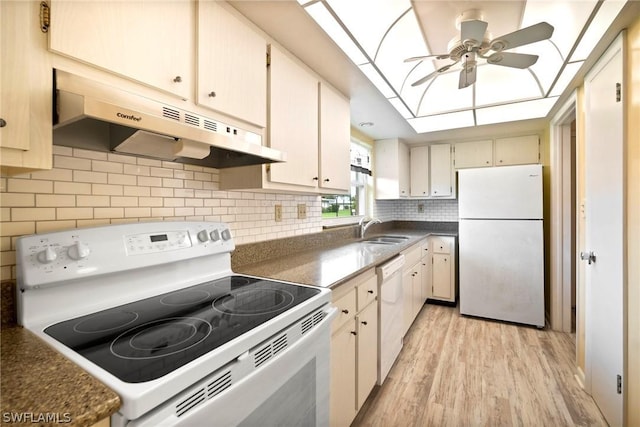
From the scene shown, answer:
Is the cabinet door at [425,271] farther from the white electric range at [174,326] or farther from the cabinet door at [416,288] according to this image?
the white electric range at [174,326]

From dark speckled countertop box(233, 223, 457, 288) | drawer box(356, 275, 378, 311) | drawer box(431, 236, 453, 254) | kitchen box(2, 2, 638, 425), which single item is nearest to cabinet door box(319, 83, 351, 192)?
kitchen box(2, 2, 638, 425)

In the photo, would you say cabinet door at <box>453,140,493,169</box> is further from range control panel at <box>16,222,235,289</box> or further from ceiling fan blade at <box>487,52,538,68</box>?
range control panel at <box>16,222,235,289</box>

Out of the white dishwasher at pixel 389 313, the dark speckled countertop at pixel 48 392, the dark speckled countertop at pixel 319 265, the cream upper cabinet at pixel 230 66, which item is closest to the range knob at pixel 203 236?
the dark speckled countertop at pixel 319 265

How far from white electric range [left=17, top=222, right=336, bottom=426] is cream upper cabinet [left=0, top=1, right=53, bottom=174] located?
29cm

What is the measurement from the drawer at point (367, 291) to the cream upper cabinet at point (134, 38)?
1318 millimetres

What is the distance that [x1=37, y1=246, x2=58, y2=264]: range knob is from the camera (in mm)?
847

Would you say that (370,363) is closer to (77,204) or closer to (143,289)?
(143,289)

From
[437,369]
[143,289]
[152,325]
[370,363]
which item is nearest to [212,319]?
[152,325]

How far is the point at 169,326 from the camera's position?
34.2 inches

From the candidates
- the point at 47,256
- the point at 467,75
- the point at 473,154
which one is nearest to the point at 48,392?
the point at 47,256

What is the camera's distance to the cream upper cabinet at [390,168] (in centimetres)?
382

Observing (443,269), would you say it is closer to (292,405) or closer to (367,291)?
(367,291)

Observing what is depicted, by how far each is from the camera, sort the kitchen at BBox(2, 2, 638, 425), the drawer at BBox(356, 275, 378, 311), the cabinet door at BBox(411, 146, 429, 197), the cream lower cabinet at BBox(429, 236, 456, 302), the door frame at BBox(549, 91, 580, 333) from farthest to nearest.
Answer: the cabinet door at BBox(411, 146, 429, 197) → the cream lower cabinet at BBox(429, 236, 456, 302) → the door frame at BBox(549, 91, 580, 333) → the drawer at BBox(356, 275, 378, 311) → the kitchen at BBox(2, 2, 638, 425)

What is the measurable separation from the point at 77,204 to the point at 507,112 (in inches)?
139
